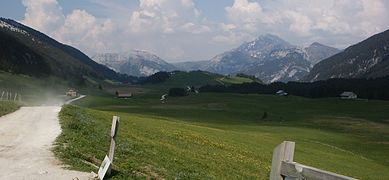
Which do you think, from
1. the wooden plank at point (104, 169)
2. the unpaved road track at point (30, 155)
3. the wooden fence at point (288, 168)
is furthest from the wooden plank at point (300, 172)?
the unpaved road track at point (30, 155)

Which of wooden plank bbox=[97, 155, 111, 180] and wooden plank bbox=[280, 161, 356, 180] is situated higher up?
wooden plank bbox=[280, 161, 356, 180]

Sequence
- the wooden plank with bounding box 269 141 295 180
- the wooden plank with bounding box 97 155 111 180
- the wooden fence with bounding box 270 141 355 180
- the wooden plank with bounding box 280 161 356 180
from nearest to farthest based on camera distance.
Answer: the wooden plank with bounding box 280 161 356 180 → the wooden fence with bounding box 270 141 355 180 → the wooden plank with bounding box 269 141 295 180 → the wooden plank with bounding box 97 155 111 180

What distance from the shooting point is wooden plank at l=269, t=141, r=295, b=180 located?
980cm

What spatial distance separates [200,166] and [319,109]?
176 metres

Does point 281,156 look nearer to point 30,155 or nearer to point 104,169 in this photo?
point 104,169

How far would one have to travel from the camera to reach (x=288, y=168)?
9828 mm

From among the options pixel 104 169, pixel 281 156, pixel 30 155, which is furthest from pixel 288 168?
pixel 30 155

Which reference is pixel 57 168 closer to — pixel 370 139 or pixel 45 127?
pixel 45 127

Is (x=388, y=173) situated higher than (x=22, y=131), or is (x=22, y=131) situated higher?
(x=22, y=131)

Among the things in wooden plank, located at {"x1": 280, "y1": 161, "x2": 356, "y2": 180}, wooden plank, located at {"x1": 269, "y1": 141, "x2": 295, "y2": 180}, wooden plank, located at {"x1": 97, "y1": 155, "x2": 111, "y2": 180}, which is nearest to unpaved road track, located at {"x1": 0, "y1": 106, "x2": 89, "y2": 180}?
wooden plank, located at {"x1": 97, "y1": 155, "x2": 111, "y2": 180}

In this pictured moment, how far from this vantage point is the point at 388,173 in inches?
2035

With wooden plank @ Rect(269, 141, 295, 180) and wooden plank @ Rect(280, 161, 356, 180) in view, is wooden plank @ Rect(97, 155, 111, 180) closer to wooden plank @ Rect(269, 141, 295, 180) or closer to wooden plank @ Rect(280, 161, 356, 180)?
wooden plank @ Rect(269, 141, 295, 180)

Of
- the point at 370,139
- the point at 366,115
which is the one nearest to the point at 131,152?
the point at 370,139

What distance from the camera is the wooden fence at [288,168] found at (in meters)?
9.48
